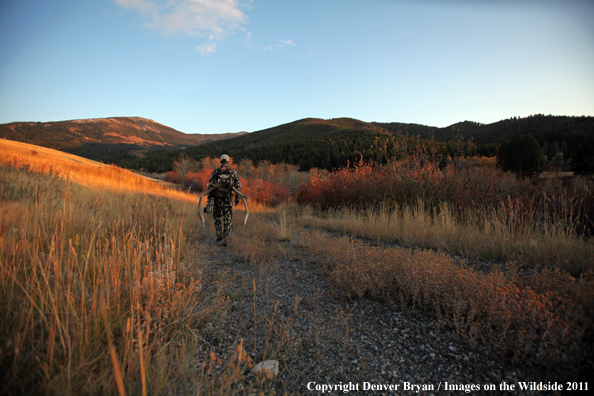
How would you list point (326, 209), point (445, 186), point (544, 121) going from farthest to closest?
point (544, 121) → point (326, 209) → point (445, 186)

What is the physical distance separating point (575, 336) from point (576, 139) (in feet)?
290

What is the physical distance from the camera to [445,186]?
722 cm

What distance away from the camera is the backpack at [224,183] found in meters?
5.70

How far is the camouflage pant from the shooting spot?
589 centimetres

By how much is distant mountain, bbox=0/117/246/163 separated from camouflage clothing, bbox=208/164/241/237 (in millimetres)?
113250

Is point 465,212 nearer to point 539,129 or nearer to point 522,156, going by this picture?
point 522,156

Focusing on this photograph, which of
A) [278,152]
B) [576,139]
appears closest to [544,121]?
[576,139]

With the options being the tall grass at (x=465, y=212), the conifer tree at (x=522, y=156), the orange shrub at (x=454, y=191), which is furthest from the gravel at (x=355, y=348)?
the conifer tree at (x=522, y=156)

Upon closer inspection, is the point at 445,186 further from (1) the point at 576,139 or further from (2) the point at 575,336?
(1) the point at 576,139

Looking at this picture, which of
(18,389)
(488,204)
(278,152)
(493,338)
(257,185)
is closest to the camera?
(18,389)

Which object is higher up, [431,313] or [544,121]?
[544,121]

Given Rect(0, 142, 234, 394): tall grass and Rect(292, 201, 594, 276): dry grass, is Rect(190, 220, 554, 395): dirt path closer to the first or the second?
Rect(0, 142, 234, 394): tall grass

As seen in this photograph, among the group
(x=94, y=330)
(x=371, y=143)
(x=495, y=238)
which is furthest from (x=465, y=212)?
(x=371, y=143)

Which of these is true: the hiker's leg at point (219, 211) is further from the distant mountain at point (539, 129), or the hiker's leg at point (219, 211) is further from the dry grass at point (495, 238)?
the distant mountain at point (539, 129)
